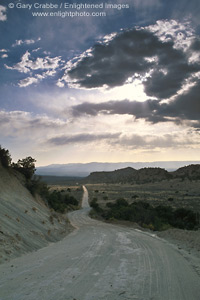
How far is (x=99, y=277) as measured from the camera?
23.5 ft

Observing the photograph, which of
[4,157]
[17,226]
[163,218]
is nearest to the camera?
[17,226]

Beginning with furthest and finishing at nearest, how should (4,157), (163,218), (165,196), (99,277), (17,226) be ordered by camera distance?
(165,196)
(163,218)
(4,157)
(17,226)
(99,277)

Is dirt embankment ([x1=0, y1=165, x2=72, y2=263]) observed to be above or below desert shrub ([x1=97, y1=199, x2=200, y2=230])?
above

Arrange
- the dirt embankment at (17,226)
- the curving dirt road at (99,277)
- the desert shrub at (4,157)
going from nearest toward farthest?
the curving dirt road at (99,277) → the dirt embankment at (17,226) → the desert shrub at (4,157)

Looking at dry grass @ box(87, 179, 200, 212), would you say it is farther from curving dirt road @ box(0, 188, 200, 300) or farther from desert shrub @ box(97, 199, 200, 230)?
curving dirt road @ box(0, 188, 200, 300)

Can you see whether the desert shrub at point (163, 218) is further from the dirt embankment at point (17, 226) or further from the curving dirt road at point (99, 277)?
the curving dirt road at point (99, 277)

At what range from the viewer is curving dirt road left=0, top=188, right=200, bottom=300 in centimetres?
583

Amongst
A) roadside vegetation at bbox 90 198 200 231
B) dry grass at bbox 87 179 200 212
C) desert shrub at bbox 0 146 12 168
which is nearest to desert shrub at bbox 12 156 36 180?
desert shrub at bbox 0 146 12 168

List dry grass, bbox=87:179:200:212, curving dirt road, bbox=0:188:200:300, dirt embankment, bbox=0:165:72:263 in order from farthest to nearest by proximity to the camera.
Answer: dry grass, bbox=87:179:200:212
dirt embankment, bbox=0:165:72:263
curving dirt road, bbox=0:188:200:300

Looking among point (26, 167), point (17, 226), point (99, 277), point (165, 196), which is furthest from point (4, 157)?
point (165, 196)

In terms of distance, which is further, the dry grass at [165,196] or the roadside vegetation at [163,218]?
the dry grass at [165,196]

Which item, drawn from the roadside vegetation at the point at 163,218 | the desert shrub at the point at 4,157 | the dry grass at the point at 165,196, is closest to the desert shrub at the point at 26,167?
the desert shrub at the point at 4,157

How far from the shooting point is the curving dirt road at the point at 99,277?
583cm

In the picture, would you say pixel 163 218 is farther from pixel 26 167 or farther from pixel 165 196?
pixel 165 196
